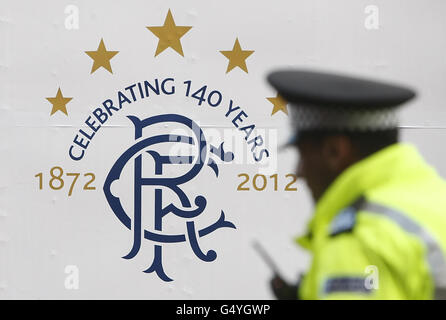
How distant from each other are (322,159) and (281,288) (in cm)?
102

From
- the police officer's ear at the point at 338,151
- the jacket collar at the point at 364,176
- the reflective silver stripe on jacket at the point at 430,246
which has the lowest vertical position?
the reflective silver stripe on jacket at the point at 430,246

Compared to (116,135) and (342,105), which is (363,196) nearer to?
(342,105)

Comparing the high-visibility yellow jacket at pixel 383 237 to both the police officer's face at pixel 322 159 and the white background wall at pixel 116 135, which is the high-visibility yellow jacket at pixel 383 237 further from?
the white background wall at pixel 116 135

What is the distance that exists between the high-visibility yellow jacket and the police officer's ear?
32mm

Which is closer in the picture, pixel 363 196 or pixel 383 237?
pixel 383 237

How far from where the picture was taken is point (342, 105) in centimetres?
160

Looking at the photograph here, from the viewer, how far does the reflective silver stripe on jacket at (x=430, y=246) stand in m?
1.40

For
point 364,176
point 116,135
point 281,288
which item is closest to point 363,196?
point 364,176

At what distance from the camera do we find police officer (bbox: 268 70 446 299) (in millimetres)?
1395

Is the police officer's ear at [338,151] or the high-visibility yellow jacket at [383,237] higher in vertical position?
the police officer's ear at [338,151]

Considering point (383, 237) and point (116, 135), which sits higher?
point (116, 135)

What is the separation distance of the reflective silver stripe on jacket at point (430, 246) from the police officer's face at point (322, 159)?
0.75ft

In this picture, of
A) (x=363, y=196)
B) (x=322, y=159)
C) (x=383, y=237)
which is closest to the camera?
(x=383, y=237)

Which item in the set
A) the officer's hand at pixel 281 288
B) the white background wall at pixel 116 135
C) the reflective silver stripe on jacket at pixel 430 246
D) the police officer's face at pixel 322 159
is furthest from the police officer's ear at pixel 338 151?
the white background wall at pixel 116 135
